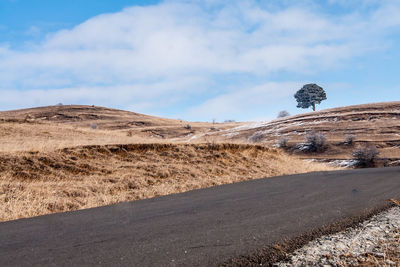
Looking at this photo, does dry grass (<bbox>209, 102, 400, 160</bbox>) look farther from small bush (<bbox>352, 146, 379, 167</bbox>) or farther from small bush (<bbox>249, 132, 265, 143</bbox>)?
small bush (<bbox>352, 146, 379, 167</bbox>)

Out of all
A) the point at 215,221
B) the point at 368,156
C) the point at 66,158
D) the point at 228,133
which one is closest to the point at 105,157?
the point at 66,158

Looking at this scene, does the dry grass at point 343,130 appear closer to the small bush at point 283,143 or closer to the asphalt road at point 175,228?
the small bush at point 283,143

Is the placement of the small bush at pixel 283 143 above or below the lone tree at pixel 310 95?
below

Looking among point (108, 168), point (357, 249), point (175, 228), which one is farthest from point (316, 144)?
point (357, 249)

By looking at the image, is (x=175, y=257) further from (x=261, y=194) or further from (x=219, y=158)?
(x=219, y=158)

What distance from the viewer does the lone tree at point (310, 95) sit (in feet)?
340

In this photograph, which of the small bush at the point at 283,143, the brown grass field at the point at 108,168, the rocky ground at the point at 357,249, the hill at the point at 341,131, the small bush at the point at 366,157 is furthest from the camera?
the small bush at the point at 283,143

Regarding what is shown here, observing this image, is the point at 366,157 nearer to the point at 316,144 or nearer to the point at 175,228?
the point at 316,144

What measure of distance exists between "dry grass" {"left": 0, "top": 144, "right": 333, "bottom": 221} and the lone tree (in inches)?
3529

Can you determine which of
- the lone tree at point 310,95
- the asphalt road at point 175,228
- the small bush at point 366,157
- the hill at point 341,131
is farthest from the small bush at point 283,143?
the lone tree at point 310,95

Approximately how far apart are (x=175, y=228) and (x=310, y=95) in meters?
106

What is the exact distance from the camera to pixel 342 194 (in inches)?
300

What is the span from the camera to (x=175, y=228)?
5.02 m

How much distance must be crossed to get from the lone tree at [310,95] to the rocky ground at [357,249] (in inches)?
4135
